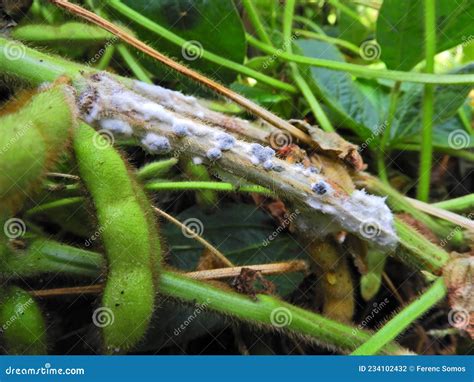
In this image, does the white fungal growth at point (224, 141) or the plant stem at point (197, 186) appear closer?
the white fungal growth at point (224, 141)

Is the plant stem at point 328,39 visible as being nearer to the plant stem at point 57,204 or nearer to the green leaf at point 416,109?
the green leaf at point 416,109

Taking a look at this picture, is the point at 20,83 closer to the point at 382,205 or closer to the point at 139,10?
the point at 139,10

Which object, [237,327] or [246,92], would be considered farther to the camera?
[246,92]

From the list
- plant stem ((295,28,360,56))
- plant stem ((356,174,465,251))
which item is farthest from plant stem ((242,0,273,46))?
plant stem ((356,174,465,251))

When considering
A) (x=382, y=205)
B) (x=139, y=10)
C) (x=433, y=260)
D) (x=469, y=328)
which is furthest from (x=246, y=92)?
(x=469, y=328)

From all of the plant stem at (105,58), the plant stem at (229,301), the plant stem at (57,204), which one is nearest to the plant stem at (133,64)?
the plant stem at (105,58)

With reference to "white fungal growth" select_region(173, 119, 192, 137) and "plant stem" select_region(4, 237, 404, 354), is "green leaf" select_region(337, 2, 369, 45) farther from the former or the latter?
"plant stem" select_region(4, 237, 404, 354)

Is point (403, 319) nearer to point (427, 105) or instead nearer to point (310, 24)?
point (427, 105)
